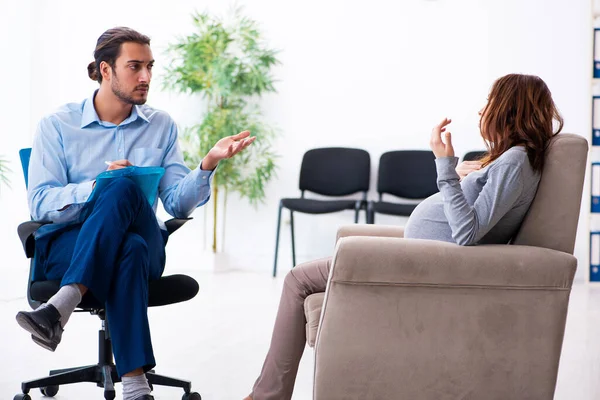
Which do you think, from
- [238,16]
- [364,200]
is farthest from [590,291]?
[238,16]

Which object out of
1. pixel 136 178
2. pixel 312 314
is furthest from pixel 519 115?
pixel 136 178

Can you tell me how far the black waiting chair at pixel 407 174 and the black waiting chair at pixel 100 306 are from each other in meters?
3.21

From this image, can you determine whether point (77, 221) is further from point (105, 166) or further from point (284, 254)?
point (284, 254)

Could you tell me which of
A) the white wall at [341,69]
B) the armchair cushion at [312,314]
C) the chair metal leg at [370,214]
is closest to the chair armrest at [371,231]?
the armchair cushion at [312,314]

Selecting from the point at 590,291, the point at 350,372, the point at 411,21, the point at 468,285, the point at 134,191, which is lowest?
the point at 590,291

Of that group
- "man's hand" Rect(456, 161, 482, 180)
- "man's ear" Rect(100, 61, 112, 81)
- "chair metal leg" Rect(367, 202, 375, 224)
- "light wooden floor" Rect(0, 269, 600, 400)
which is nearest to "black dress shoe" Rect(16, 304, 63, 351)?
"light wooden floor" Rect(0, 269, 600, 400)

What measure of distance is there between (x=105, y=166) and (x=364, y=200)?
305 centimetres

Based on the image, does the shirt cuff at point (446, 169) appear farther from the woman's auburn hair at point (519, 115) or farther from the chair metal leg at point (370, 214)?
the chair metal leg at point (370, 214)

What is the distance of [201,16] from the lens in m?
5.58

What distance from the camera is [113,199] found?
2.11m

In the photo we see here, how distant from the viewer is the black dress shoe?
6.26 feet

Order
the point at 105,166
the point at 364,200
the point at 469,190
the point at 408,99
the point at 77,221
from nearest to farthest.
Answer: the point at 469,190 < the point at 77,221 < the point at 105,166 < the point at 364,200 < the point at 408,99

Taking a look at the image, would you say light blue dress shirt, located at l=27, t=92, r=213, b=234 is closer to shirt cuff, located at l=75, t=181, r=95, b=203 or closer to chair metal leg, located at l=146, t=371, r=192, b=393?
shirt cuff, located at l=75, t=181, r=95, b=203

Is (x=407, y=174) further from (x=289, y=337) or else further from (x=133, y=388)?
(x=133, y=388)
